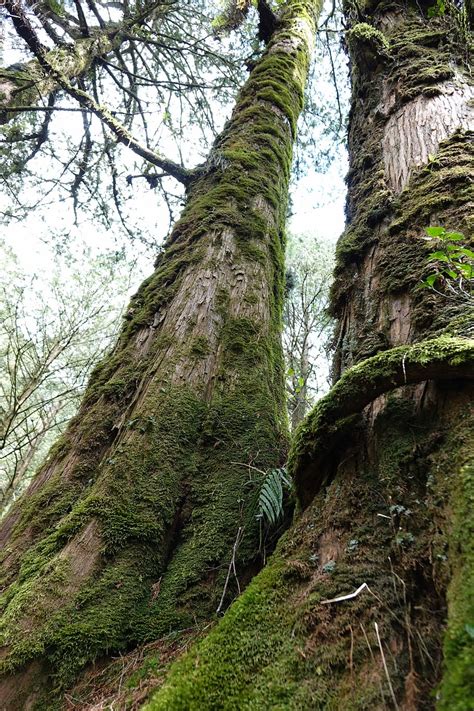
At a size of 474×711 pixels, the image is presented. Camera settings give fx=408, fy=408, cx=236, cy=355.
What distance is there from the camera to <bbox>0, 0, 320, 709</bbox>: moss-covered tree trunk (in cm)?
140

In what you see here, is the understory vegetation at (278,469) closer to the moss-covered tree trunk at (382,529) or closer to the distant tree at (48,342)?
the moss-covered tree trunk at (382,529)

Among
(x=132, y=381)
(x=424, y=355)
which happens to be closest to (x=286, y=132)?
(x=132, y=381)

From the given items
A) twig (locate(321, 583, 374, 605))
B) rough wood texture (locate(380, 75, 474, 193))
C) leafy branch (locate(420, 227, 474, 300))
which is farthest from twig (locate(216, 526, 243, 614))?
rough wood texture (locate(380, 75, 474, 193))

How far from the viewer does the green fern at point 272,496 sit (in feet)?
5.27

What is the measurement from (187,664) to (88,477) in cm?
109

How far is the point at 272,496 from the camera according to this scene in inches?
64.6

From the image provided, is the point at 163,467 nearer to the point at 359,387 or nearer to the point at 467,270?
the point at 359,387

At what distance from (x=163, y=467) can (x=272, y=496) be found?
516 mm

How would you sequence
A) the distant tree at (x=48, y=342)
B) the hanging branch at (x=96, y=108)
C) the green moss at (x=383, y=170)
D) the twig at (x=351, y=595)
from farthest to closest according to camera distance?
the distant tree at (x=48, y=342) → the hanging branch at (x=96, y=108) → the green moss at (x=383, y=170) → the twig at (x=351, y=595)

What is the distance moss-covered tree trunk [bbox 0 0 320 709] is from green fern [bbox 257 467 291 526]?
91 mm

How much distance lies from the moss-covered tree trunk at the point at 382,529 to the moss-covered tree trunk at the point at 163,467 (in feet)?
1.47

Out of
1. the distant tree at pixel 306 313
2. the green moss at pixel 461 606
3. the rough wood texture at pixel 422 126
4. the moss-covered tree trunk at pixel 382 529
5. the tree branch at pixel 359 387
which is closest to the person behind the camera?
the green moss at pixel 461 606

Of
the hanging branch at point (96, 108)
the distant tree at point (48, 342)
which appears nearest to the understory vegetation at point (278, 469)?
the hanging branch at point (96, 108)

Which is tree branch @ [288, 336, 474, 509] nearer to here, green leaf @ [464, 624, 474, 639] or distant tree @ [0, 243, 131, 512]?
green leaf @ [464, 624, 474, 639]
